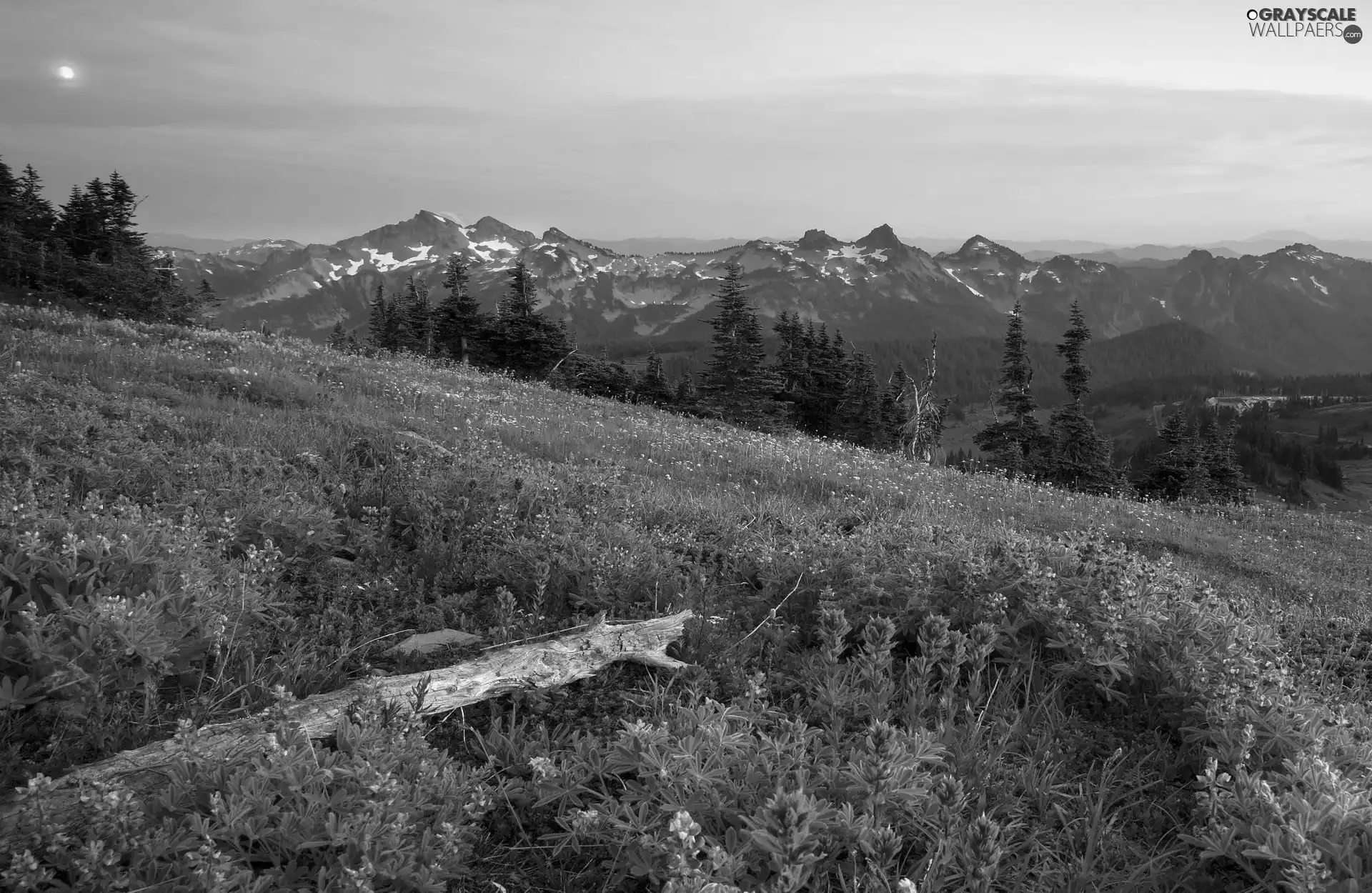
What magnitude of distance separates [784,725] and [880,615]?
1601mm

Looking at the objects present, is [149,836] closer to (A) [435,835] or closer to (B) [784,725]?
(A) [435,835]

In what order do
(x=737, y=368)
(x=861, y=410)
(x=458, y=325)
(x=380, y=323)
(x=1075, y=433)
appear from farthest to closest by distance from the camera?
(x=380, y=323), (x=458, y=325), (x=861, y=410), (x=737, y=368), (x=1075, y=433)

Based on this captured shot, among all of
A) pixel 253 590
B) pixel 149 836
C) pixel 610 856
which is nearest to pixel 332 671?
pixel 253 590

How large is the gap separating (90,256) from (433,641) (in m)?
85.5

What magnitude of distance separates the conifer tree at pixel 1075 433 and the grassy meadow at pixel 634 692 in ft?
195

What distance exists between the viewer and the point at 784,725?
347 cm

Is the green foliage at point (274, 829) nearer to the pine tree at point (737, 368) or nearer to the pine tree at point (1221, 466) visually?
the pine tree at point (737, 368)

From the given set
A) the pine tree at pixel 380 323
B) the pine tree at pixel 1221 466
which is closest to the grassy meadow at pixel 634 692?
the pine tree at pixel 1221 466

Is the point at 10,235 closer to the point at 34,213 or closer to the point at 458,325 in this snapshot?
the point at 34,213

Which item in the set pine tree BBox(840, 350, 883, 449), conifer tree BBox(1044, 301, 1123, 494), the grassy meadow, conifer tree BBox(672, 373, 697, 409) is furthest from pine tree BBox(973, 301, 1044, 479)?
the grassy meadow

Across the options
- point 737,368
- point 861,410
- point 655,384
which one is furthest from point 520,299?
point 861,410

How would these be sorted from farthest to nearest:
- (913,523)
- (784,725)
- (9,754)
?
(913,523), (784,725), (9,754)

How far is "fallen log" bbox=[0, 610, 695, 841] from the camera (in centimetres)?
268

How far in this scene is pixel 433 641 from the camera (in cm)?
453
